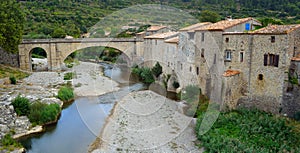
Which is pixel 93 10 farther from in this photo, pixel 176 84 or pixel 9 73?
pixel 176 84

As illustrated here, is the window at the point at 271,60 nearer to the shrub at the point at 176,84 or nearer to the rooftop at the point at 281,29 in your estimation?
the rooftop at the point at 281,29

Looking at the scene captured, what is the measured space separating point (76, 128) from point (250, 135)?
433 inches

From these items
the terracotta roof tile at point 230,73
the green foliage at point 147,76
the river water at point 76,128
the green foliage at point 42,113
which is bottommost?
the river water at point 76,128

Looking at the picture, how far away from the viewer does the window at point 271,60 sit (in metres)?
15.1

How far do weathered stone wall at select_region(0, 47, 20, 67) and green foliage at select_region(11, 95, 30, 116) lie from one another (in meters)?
19.8

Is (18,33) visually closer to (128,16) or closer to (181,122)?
(181,122)

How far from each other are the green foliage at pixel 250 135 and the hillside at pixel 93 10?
3476 cm

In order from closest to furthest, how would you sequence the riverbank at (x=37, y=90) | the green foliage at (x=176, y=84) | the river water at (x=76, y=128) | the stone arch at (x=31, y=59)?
the river water at (x=76, y=128) < the riverbank at (x=37, y=90) < the green foliage at (x=176, y=84) < the stone arch at (x=31, y=59)

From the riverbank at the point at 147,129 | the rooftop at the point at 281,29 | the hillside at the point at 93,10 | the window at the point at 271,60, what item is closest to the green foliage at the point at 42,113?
the riverbank at the point at 147,129

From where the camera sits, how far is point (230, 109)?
17.0m

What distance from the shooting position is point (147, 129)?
17.1m

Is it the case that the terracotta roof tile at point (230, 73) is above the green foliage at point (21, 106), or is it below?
above

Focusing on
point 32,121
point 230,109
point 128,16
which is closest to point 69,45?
point 32,121

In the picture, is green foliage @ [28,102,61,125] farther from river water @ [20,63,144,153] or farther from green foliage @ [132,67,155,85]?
green foliage @ [132,67,155,85]
